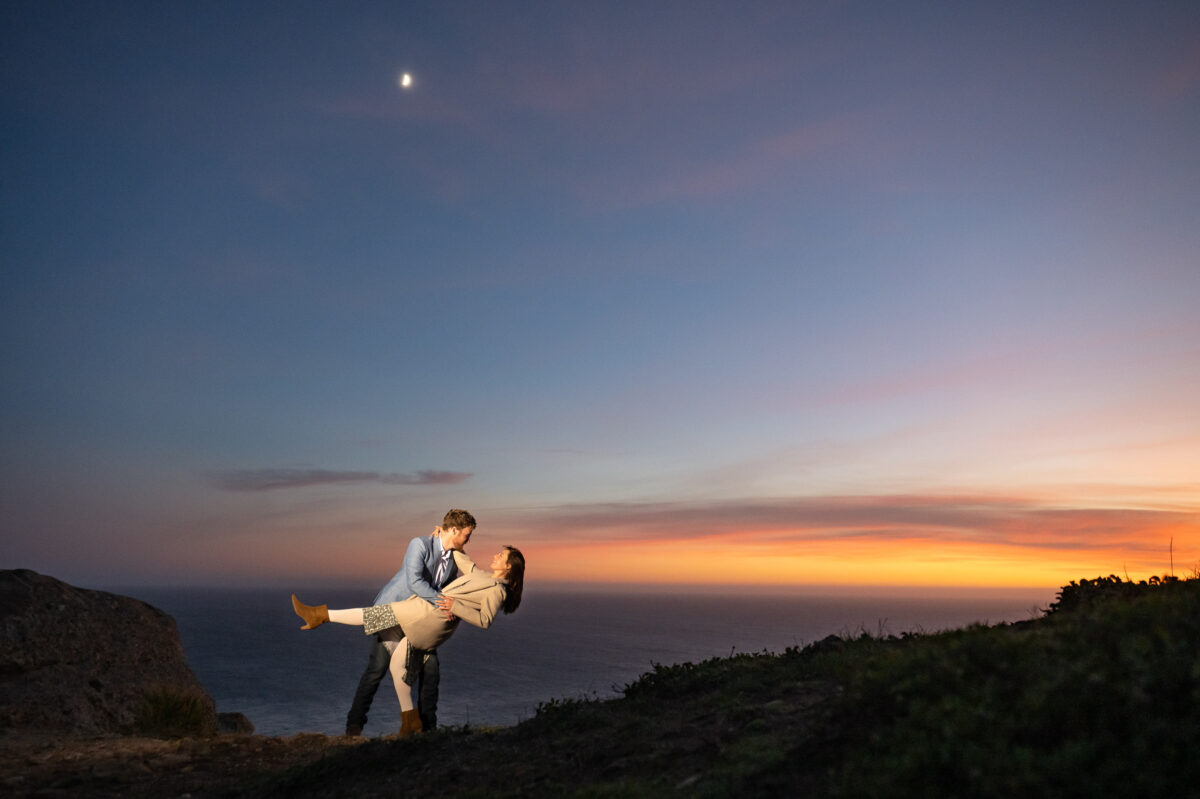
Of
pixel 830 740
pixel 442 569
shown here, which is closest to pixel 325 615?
pixel 442 569

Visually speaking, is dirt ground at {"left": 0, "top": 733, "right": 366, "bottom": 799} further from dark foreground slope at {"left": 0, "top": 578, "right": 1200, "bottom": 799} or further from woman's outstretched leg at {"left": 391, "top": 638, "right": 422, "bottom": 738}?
woman's outstretched leg at {"left": 391, "top": 638, "right": 422, "bottom": 738}

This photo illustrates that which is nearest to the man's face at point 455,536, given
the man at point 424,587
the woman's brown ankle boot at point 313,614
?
the man at point 424,587

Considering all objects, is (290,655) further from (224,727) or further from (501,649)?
(224,727)

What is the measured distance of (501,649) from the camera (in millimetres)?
137125

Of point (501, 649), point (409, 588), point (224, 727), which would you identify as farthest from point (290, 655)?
point (409, 588)

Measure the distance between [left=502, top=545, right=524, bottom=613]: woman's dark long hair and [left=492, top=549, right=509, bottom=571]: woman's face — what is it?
0.06 m

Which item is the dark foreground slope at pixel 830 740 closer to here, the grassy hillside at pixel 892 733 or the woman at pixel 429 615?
the grassy hillside at pixel 892 733

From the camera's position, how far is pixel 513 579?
11094mm

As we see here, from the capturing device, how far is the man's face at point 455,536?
11.1 m

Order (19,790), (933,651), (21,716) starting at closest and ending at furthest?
(933,651) < (19,790) < (21,716)

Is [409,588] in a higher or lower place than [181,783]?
higher

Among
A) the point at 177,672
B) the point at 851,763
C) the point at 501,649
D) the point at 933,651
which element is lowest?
the point at 501,649

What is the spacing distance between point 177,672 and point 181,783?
7729 mm

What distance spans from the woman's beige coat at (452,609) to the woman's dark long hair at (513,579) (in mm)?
165
